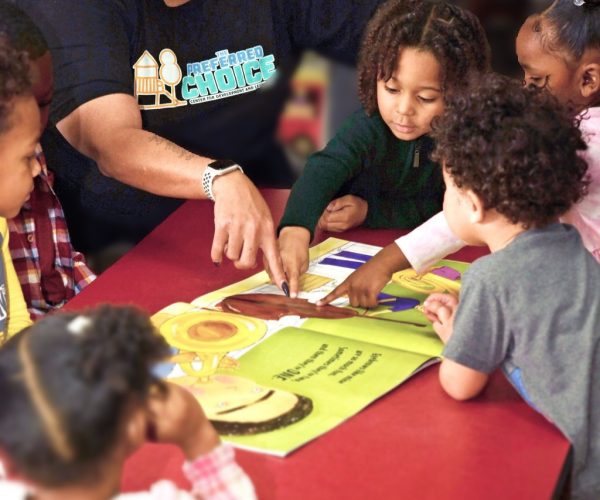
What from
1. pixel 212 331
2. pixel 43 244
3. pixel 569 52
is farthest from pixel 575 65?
pixel 43 244

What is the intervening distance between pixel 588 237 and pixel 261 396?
750 millimetres

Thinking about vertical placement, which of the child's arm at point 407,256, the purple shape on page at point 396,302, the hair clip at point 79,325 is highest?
the hair clip at point 79,325

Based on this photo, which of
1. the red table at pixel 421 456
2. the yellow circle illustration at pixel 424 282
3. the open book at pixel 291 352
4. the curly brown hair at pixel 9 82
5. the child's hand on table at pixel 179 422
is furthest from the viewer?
the yellow circle illustration at pixel 424 282

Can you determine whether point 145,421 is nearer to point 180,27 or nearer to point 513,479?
point 513,479

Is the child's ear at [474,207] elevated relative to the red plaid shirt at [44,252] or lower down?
elevated

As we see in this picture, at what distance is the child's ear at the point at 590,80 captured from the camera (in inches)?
64.2

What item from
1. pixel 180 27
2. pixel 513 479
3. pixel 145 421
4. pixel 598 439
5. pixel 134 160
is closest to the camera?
pixel 145 421

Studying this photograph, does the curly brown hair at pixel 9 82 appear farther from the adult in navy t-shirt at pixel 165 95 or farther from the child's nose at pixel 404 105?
the child's nose at pixel 404 105

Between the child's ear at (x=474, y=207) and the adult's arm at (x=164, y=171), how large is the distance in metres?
0.34

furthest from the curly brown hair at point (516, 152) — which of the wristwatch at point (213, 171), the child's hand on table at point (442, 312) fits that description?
the wristwatch at point (213, 171)

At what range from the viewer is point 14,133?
116cm

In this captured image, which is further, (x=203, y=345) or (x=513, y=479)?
(x=203, y=345)

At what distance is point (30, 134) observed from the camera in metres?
1.18

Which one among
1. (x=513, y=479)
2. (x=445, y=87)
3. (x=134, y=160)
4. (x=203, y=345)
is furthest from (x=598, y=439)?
(x=134, y=160)
